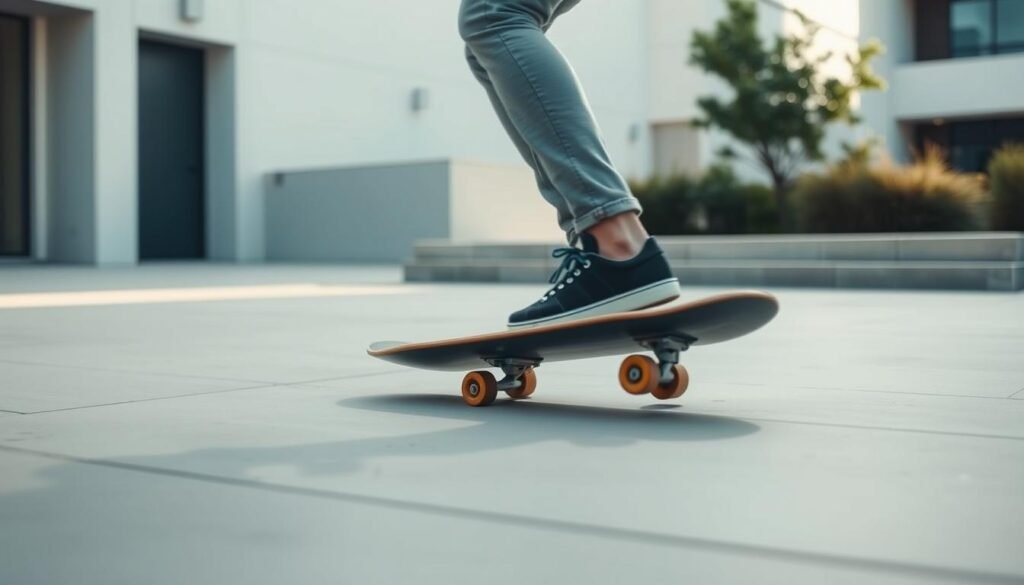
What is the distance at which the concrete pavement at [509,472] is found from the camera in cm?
111

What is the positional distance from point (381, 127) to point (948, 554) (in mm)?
16768

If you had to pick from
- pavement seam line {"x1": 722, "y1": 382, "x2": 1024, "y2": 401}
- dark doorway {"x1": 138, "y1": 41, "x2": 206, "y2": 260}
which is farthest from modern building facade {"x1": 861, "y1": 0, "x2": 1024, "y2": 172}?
pavement seam line {"x1": 722, "y1": 382, "x2": 1024, "y2": 401}

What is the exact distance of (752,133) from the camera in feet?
54.5

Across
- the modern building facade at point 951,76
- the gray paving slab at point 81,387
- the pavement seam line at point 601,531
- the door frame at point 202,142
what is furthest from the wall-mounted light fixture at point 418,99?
the pavement seam line at point 601,531

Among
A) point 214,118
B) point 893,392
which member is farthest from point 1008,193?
point 214,118

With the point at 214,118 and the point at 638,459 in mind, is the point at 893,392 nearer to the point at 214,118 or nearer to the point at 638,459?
the point at 638,459

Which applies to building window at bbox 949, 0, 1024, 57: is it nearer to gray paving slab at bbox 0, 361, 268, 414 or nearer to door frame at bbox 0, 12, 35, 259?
door frame at bbox 0, 12, 35, 259

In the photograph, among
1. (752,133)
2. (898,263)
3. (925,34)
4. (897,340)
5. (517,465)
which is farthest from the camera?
(925,34)

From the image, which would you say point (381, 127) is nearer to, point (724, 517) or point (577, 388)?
point (577, 388)

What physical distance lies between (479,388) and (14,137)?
1407cm

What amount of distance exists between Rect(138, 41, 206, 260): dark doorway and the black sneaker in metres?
A: 14.0

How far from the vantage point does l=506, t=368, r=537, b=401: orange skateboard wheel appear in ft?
7.47

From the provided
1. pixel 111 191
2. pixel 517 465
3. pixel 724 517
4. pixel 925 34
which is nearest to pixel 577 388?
pixel 517 465

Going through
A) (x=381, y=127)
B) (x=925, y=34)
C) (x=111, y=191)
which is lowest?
(x=111, y=191)
